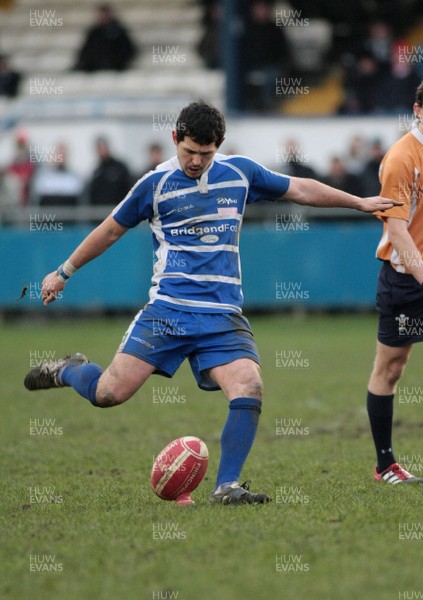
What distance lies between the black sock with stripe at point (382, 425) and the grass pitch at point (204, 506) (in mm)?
174

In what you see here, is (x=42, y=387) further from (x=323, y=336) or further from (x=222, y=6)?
(x=222, y=6)

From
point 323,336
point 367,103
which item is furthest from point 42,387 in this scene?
point 367,103

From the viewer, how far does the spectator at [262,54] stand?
64.3 ft

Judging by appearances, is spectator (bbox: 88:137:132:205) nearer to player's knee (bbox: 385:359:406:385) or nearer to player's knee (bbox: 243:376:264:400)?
player's knee (bbox: 385:359:406:385)

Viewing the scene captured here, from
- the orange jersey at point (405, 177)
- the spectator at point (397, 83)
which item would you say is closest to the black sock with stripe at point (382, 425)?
the orange jersey at point (405, 177)

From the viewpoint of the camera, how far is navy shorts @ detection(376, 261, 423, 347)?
6.66 metres

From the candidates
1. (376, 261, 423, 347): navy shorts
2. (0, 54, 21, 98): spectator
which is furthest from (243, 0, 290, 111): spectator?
(376, 261, 423, 347): navy shorts

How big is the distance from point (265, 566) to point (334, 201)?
Result: 235 cm

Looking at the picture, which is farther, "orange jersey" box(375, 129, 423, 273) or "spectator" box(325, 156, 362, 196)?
"spectator" box(325, 156, 362, 196)

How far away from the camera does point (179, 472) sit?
20.0 ft

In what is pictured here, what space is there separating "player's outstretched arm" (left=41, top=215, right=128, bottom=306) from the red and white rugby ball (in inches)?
41.8

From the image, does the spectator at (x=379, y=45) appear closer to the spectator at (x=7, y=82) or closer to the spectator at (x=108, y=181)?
the spectator at (x=108, y=181)

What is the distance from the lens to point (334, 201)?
250 inches

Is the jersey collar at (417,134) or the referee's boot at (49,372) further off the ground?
the jersey collar at (417,134)
